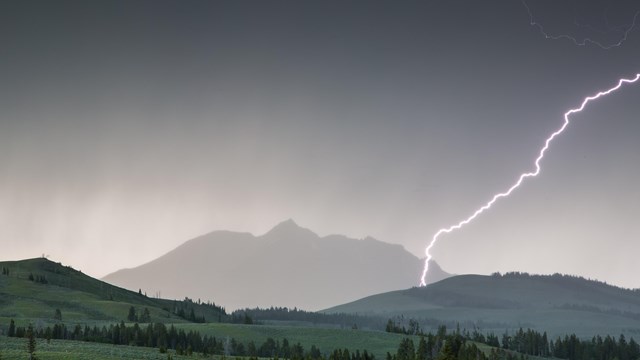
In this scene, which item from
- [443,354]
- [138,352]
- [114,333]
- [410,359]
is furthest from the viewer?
[114,333]

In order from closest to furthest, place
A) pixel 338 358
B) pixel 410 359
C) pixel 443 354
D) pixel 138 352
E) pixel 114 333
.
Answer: pixel 443 354 → pixel 138 352 → pixel 338 358 → pixel 410 359 → pixel 114 333

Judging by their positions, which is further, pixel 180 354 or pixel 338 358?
pixel 338 358

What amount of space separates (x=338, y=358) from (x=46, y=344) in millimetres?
65968

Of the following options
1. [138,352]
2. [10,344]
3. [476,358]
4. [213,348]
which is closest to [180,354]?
[138,352]

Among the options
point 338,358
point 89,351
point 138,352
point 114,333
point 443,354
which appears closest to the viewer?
point 443,354

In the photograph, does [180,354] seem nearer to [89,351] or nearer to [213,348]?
[89,351]

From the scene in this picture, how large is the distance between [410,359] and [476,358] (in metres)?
26.6

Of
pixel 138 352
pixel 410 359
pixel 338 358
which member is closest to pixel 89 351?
pixel 138 352

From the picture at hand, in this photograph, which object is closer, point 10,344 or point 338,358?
point 10,344

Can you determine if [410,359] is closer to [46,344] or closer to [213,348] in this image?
[213,348]

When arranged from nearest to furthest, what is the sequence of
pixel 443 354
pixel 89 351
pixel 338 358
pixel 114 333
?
pixel 443 354 → pixel 89 351 → pixel 338 358 → pixel 114 333

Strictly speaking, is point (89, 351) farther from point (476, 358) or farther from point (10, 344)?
point (476, 358)

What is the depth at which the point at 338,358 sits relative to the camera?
17138cm

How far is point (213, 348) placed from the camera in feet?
650
